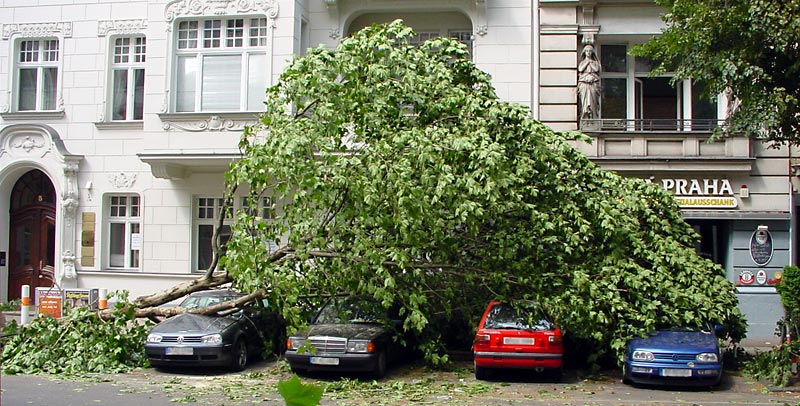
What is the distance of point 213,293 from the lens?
14805 mm

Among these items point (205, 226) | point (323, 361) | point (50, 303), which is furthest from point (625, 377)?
point (50, 303)

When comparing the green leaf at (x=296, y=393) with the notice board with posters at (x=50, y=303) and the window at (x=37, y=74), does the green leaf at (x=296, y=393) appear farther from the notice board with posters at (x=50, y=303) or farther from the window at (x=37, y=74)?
the window at (x=37, y=74)

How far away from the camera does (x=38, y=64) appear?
67.1 feet

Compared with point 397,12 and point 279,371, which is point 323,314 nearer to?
point 279,371

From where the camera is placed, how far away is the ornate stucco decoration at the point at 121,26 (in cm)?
1983

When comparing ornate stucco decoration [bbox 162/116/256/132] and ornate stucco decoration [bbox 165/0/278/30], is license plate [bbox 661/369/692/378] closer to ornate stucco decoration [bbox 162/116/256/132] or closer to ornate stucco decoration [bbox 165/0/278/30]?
ornate stucco decoration [bbox 162/116/256/132]

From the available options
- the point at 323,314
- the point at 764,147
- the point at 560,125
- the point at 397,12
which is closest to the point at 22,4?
the point at 397,12

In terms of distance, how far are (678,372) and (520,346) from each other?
246 centimetres

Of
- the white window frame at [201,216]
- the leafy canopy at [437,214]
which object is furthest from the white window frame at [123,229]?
the leafy canopy at [437,214]

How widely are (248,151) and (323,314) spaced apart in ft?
10.9

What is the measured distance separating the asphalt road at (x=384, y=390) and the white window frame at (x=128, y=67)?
9491mm

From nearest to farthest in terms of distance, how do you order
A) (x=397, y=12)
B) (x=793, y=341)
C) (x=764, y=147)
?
(x=793, y=341) < (x=764, y=147) < (x=397, y=12)

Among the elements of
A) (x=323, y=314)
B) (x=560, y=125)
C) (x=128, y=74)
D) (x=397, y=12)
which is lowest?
(x=323, y=314)

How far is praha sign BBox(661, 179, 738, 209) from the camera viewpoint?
57.7 feet
